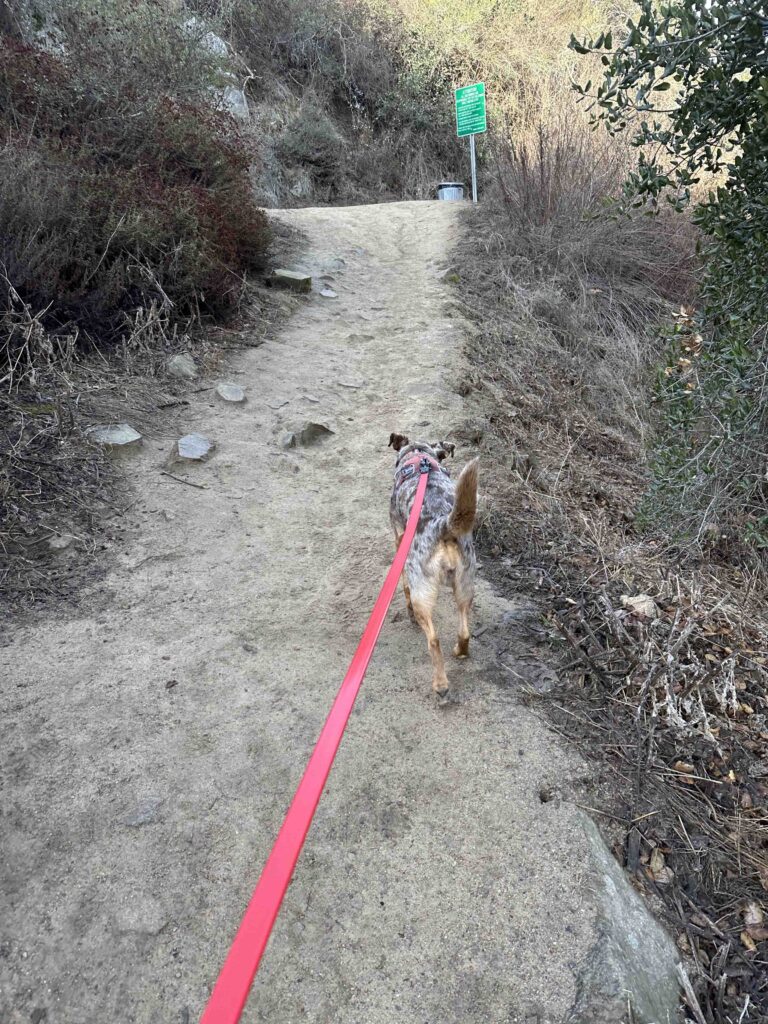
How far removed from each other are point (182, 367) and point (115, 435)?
134cm

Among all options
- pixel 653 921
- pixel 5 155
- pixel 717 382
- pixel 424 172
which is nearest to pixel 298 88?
pixel 424 172

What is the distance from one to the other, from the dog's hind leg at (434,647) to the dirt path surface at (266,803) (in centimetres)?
8

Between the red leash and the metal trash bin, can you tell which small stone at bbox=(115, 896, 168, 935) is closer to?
the red leash

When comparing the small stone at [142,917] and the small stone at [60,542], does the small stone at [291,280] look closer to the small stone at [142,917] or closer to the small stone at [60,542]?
the small stone at [60,542]

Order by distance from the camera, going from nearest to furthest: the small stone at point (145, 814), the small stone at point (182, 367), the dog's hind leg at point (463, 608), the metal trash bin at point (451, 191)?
1. the small stone at point (145, 814)
2. the dog's hind leg at point (463, 608)
3. the small stone at point (182, 367)
4. the metal trash bin at point (451, 191)

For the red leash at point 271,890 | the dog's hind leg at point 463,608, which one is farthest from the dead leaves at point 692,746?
the red leash at point 271,890

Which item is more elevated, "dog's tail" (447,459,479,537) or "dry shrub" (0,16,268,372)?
"dry shrub" (0,16,268,372)

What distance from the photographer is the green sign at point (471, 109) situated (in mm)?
11031

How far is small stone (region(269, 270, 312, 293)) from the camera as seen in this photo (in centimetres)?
749

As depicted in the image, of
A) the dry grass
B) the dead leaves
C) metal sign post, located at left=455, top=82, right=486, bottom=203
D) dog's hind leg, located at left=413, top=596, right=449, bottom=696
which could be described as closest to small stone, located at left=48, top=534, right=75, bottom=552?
dog's hind leg, located at left=413, top=596, right=449, bottom=696

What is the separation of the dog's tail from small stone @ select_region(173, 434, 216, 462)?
247cm

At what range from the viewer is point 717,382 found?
3.29 meters

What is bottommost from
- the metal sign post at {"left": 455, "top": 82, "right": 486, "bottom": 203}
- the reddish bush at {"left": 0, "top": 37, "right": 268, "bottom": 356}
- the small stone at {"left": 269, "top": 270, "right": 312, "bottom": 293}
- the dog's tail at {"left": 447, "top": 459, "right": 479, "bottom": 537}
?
the dog's tail at {"left": 447, "top": 459, "right": 479, "bottom": 537}

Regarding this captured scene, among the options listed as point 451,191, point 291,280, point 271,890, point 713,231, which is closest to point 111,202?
point 291,280
